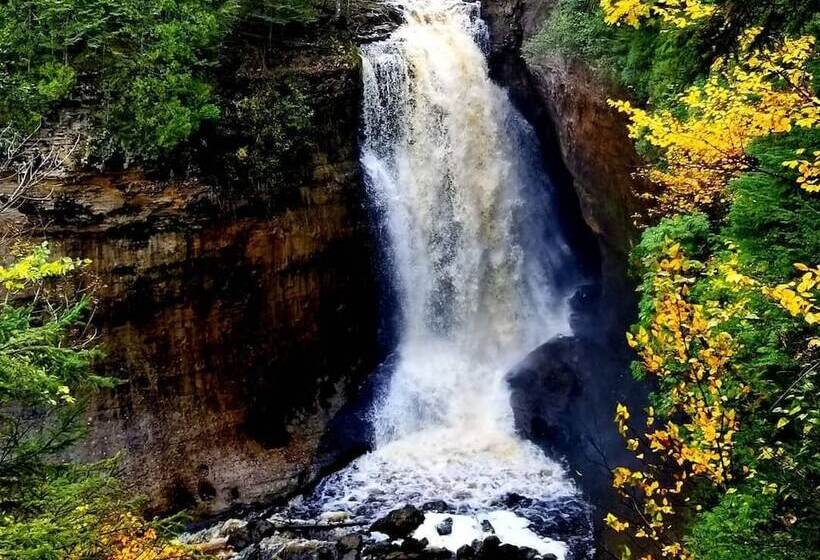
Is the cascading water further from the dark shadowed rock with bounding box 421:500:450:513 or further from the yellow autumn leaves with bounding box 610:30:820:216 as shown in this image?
the yellow autumn leaves with bounding box 610:30:820:216

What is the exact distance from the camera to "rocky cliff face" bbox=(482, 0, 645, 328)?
1297 cm

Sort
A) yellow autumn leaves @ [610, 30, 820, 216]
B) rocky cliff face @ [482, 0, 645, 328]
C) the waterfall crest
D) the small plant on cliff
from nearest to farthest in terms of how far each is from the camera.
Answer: the small plant on cliff
yellow autumn leaves @ [610, 30, 820, 216]
rocky cliff face @ [482, 0, 645, 328]
the waterfall crest

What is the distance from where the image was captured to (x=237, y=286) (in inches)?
584

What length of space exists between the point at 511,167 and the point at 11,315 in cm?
1453

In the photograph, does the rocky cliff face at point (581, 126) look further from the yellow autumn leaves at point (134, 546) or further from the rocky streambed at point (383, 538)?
the yellow autumn leaves at point (134, 546)

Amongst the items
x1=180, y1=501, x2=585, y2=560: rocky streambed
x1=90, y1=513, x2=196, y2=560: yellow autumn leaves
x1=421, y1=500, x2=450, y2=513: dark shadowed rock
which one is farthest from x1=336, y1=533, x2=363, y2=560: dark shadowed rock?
x1=90, y1=513, x2=196, y2=560: yellow autumn leaves

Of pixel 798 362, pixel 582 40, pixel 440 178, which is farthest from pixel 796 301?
pixel 440 178

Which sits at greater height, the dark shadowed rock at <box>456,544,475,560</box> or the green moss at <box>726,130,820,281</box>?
the green moss at <box>726,130,820,281</box>

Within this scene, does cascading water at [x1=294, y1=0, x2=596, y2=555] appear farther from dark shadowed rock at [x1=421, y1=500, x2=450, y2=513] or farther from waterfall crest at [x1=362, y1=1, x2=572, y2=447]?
dark shadowed rock at [x1=421, y1=500, x2=450, y2=513]

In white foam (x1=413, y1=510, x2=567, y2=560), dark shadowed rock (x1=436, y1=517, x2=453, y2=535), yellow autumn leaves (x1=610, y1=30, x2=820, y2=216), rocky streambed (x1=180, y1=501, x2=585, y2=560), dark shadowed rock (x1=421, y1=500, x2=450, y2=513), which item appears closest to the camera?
yellow autumn leaves (x1=610, y1=30, x2=820, y2=216)

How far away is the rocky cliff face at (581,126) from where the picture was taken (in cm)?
1297

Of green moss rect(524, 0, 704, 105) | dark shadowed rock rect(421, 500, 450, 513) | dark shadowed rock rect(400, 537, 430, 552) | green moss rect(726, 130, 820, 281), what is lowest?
dark shadowed rock rect(400, 537, 430, 552)

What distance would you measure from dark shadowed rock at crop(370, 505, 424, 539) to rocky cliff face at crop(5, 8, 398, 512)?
2872mm

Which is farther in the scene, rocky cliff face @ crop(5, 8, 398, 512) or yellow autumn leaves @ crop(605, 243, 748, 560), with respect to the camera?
rocky cliff face @ crop(5, 8, 398, 512)
